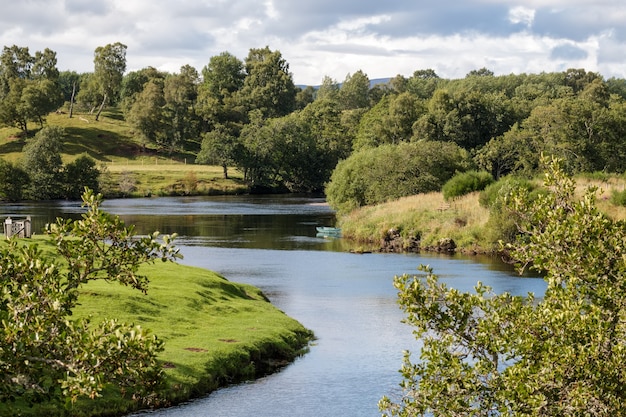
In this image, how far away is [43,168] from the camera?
162 m

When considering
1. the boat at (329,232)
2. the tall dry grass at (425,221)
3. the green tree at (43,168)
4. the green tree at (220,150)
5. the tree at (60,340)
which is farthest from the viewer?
the green tree at (220,150)

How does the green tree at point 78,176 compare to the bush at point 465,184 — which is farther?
the green tree at point 78,176

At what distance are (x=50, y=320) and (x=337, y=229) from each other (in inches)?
3484

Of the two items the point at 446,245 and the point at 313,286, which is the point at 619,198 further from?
the point at 313,286

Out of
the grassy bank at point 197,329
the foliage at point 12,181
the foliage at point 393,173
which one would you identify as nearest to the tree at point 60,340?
the grassy bank at point 197,329

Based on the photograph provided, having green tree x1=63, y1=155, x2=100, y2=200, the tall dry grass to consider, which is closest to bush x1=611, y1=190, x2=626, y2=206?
the tall dry grass

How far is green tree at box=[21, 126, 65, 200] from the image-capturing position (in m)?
159

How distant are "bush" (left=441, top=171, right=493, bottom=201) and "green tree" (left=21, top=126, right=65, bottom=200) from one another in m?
92.0

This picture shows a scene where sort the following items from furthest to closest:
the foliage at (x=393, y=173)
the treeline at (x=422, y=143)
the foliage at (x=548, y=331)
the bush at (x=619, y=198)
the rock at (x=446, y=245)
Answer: the treeline at (x=422, y=143)
the foliage at (x=393, y=173)
the rock at (x=446, y=245)
the bush at (x=619, y=198)
the foliage at (x=548, y=331)

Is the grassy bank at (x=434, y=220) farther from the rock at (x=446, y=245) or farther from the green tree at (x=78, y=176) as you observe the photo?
the green tree at (x=78, y=176)

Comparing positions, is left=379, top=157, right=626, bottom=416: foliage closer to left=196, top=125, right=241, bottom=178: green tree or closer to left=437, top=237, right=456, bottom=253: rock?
left=437, top=237, right=456, bottom=253: rock

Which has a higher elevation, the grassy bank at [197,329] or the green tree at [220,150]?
the green tree at [220,150]

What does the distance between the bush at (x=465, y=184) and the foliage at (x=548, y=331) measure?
79.3 metres

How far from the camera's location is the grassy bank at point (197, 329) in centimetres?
3409
